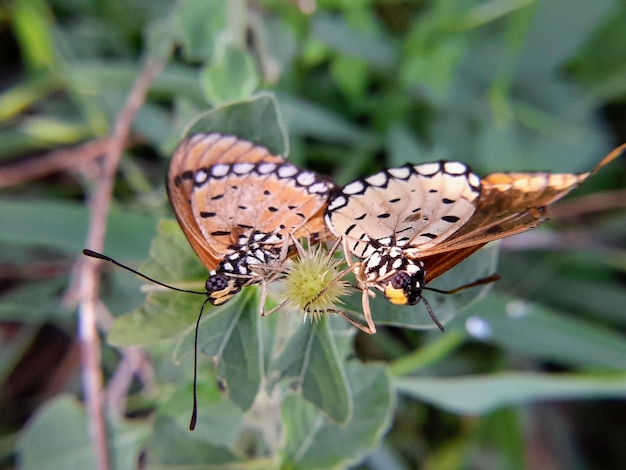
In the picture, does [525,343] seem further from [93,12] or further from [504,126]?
[93,12]

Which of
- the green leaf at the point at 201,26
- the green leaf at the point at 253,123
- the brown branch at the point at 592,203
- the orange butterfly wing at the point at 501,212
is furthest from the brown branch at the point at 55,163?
the brown branch at the point at 592,203

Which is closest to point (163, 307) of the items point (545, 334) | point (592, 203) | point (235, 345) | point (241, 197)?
point (235, 345)

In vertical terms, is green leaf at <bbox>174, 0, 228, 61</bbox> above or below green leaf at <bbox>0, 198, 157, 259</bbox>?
above

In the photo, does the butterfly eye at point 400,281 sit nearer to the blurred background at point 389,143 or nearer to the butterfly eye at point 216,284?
the butterfly eye at point 216,284

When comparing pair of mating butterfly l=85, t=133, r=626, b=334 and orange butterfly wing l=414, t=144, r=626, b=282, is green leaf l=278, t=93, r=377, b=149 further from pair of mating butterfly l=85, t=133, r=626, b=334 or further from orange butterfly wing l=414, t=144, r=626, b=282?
orange butterfly wing l=414, t=144, r=626, b=282

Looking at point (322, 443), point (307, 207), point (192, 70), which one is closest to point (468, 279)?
point (307, 207)

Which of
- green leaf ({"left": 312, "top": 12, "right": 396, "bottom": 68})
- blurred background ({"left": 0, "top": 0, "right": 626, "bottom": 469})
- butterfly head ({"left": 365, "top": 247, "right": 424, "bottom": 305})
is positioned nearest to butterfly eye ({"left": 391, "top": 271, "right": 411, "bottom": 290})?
butterfly head ({"left": 365, "top": 247, "right": 424, "bottom": 305})
